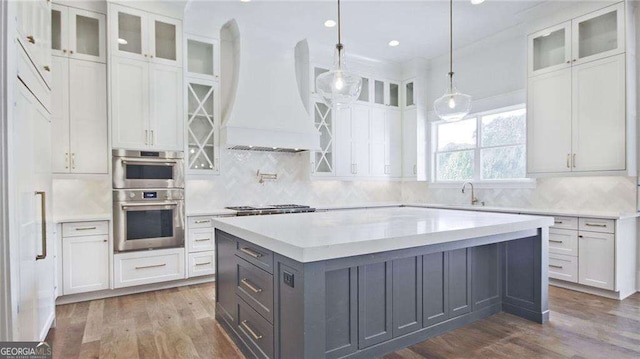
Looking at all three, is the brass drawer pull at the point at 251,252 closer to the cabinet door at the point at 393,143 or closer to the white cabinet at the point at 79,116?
the white cabinet at the point at 79,116

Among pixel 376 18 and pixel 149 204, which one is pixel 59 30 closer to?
pixel 149 204

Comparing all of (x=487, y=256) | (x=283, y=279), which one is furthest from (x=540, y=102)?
(x=283, y=279)

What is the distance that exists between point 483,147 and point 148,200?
465 cm

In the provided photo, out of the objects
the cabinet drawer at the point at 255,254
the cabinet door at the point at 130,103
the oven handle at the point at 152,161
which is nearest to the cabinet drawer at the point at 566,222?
the cabinet drawer at the point at 255,254

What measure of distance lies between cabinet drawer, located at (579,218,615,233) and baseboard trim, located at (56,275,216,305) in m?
4.26

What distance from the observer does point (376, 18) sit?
4348 millimetres

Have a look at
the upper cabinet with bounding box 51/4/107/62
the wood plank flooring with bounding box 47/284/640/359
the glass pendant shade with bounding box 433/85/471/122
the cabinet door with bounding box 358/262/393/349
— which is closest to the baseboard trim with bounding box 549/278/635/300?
the wood plank flooring with bounding box 47/284/640/359

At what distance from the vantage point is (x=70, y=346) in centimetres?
256

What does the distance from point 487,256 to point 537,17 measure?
3092 millimetres

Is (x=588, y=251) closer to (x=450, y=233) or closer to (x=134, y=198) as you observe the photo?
(x=450, y=233)

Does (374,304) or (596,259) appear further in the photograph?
(596,259)

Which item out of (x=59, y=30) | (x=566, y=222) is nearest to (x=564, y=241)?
(x=566, y=222)

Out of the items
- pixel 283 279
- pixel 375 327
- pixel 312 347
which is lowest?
pixel 375 327

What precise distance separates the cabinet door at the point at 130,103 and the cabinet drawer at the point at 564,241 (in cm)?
473
